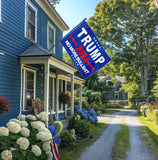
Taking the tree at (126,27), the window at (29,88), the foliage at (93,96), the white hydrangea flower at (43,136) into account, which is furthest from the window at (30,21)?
the foliage at (93,96)

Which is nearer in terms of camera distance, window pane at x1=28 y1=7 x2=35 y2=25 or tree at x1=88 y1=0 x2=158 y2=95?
window pane at x1=28 y1=7 x2=35 y2=25

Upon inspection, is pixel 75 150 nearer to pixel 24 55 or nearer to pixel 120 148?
pixel 120 148

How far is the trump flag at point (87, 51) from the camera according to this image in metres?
7.32

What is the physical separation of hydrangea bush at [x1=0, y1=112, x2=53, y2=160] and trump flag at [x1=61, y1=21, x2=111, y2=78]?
2.97 metres

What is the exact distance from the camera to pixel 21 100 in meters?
7.52

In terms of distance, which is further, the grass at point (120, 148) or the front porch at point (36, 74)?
the front porch at point (36, 74)

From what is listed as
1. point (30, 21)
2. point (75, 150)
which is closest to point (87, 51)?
point (30, 21)

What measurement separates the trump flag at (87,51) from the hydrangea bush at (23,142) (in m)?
2.97

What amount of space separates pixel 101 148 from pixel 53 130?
1.97m

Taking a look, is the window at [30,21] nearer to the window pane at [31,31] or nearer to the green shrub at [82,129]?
the window pane at [31,31]

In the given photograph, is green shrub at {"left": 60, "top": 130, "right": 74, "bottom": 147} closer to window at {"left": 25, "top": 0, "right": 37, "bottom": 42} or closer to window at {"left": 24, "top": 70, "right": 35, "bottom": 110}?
window at {"left": 24, "top": 70, "right": 35, "bottom": 110}

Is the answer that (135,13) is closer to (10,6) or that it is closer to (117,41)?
(117,41)

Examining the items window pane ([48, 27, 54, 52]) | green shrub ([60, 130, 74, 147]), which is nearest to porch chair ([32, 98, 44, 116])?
green shrub ([60, 130, 74, 147])

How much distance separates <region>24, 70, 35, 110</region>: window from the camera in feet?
26.2
